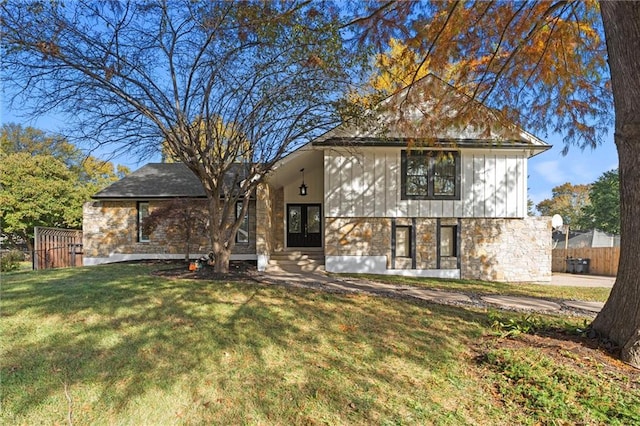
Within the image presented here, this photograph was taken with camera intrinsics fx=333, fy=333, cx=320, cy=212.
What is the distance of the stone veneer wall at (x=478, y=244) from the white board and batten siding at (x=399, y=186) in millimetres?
300

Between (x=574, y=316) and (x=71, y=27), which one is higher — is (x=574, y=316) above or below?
below

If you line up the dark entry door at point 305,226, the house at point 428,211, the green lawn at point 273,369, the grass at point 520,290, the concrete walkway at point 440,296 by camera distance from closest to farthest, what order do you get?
the green lawn at point 273,369
the concrete walkway at point 440,296
the grass at point 520,290
the house at point 428,211
the dark entry door at point 305,226

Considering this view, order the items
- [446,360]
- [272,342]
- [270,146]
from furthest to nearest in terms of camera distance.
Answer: [270,146] → [272,342] → [446,360]

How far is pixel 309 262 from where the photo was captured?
1148 centimetres

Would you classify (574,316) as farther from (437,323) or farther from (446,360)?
(446,360)

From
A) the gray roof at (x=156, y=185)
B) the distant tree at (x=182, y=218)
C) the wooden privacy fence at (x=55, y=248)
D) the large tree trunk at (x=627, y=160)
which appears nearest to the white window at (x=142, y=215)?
the gray roof at (x=156, y=185)

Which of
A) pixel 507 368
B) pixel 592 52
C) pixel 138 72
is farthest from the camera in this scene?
pixel 138 72

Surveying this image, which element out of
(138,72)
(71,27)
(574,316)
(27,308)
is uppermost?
(71,27)

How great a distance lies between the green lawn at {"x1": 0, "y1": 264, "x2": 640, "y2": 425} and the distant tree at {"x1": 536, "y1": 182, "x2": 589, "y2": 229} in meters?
44.3

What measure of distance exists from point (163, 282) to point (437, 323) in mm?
5645

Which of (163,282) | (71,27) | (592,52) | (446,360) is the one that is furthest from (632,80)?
(71,27)

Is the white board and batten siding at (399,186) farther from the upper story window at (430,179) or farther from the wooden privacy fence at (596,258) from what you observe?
the wooden privacy fence at (596,258)

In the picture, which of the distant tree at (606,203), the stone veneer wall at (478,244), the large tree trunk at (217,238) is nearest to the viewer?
the large tree trunk at (217,238)

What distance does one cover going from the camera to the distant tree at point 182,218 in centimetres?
1150
